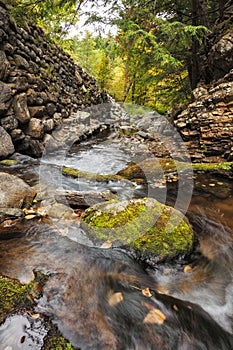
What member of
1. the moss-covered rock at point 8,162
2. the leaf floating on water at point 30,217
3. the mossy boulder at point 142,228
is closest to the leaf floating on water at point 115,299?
the mossy boulder at point 142,228

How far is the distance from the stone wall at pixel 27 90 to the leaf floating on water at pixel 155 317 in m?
5.45

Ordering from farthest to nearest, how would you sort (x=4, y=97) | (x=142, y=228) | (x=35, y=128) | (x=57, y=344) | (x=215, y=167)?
1. (x=35, y=128)
2. (x=4, y=97)
3. (x=215, y=167)
4. (x=142, y=228)
5. (x=57, y=344)

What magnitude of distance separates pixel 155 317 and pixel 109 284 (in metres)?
0.59

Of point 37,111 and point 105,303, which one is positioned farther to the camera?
point 37,111

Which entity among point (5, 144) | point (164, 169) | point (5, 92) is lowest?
point (164, 169)

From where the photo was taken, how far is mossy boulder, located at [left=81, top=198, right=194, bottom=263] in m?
2.74

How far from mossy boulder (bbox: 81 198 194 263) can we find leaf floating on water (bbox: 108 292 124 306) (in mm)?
564

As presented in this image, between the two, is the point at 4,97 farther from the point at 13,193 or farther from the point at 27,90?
the point at 13,193

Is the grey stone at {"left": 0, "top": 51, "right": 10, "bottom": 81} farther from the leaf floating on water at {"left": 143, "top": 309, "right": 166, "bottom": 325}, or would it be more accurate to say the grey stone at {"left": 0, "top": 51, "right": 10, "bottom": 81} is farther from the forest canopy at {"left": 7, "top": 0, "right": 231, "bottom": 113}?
the leaf floating on water at {"left": 143, "top": 309, "right": 166, "bottom": 325}

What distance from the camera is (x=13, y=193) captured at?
376 cm

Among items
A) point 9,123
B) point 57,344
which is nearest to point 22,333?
point 57,344

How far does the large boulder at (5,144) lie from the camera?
19.4 ft

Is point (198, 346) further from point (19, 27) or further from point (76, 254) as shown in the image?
point (19, 27)

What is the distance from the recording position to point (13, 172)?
5.54 m
